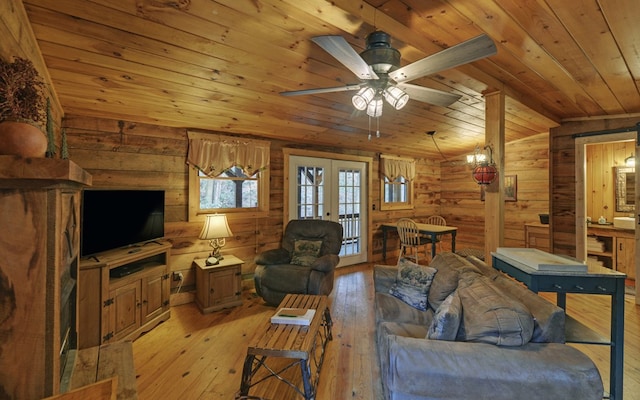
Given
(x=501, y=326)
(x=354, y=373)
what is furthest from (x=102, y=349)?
(x=501, y=326)

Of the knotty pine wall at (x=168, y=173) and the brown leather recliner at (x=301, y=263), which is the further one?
the brown leather recliner at (x=301, y=263)

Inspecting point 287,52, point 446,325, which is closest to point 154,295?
point 287,52

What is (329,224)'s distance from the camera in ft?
12.8

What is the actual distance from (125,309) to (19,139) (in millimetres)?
2241

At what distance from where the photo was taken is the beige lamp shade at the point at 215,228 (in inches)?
134

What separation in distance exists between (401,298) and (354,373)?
735 millimetres

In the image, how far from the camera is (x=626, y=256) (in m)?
4.04

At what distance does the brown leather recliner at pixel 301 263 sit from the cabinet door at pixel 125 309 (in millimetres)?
1232

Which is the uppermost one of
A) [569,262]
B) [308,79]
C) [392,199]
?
[308,79]

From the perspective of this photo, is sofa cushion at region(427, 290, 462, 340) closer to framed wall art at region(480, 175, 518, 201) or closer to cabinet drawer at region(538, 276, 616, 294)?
cabinet drawer at region(538, 276, 616, 294)

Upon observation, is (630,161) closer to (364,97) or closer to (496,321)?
(496,321)

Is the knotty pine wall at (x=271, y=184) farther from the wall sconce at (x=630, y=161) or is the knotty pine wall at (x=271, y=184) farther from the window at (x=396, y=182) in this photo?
the wall sconce at (x=630, y=161)

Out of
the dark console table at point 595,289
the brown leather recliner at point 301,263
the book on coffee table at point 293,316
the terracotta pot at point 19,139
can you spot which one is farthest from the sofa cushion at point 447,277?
the terracotta pot at point 19,139

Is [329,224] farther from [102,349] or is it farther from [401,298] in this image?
[102,349]
